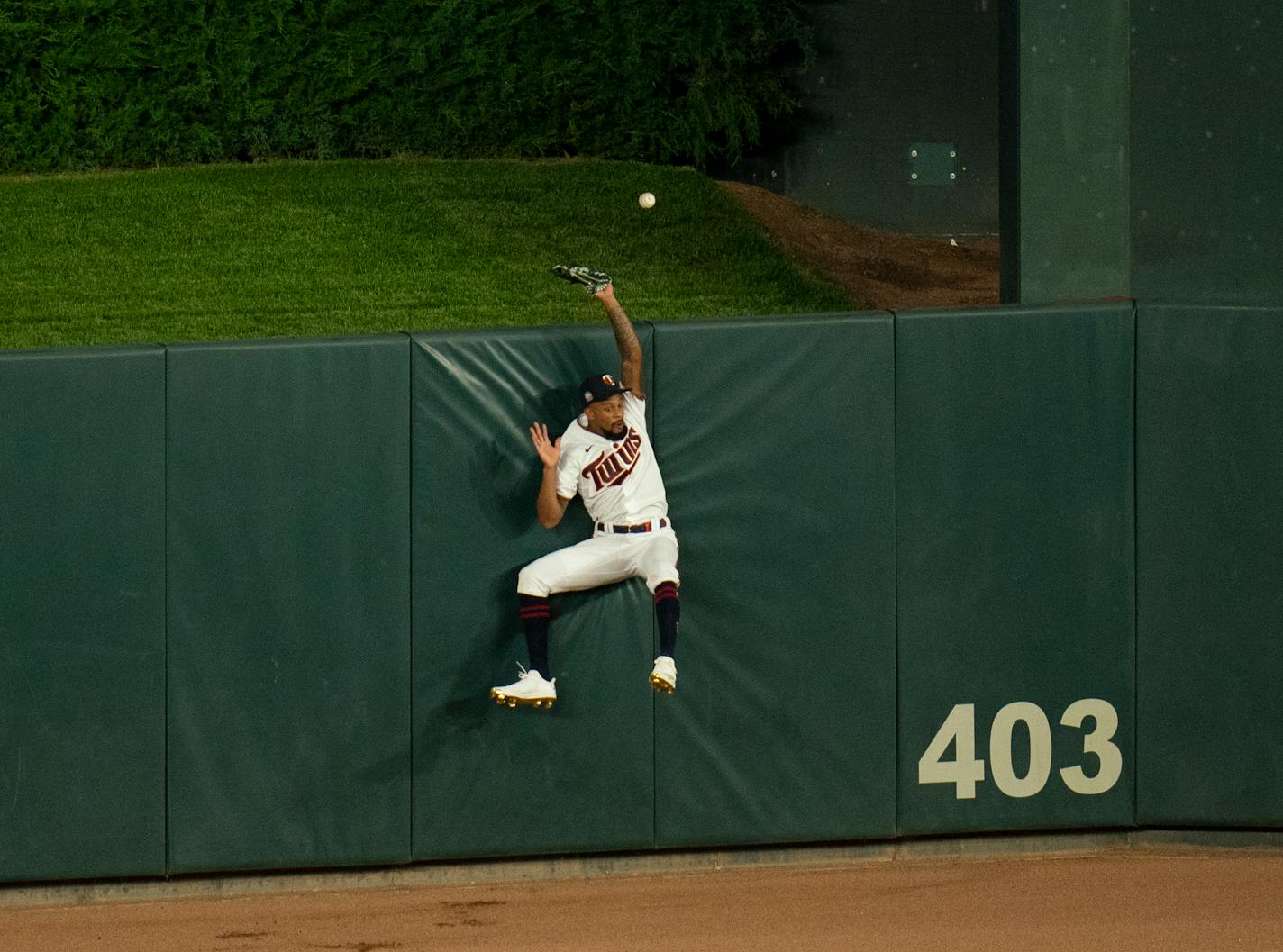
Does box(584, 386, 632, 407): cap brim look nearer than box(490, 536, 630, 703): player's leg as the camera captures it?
Yes

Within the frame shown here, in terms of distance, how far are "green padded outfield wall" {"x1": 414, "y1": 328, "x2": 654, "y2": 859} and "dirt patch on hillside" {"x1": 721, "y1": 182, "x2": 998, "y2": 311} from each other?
6.56 meters

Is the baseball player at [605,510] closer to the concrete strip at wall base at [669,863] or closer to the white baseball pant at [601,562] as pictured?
the white baseball pant at [601,562]

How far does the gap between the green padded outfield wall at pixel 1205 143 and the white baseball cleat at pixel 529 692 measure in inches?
172

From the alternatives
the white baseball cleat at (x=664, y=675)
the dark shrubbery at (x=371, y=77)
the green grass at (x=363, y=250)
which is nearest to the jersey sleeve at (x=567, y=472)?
the white baseball cleat at (x=664, y=675)

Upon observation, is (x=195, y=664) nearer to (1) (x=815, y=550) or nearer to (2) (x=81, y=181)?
(1) (x=815, y=550)

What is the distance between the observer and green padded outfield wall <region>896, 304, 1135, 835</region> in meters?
7.40

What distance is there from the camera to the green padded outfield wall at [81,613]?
7043mm

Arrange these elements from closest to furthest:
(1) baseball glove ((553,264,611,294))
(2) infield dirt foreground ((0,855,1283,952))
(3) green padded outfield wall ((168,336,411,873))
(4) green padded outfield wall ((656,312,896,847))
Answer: (2) infield dirt foreground ((0,855,1283,952)) < (1) baseball glove ((553,264,611,294)) < (3) green padded outfield wall ((168,336,411,873)) < (4) green padded outfield wall ((656,312,896,847))

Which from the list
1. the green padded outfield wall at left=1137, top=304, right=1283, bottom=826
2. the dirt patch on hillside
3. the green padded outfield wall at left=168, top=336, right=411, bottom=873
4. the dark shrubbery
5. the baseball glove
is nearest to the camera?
the baseball glove

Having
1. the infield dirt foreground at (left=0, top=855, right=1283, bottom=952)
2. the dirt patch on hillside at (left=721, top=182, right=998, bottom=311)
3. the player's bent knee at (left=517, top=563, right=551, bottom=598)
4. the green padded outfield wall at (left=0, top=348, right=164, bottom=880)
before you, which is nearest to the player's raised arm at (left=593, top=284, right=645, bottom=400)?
the player's bent knee at (left=517, top=563, right=551, bottom=598)

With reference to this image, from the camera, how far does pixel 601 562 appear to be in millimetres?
7109

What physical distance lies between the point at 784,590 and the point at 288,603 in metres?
2.19

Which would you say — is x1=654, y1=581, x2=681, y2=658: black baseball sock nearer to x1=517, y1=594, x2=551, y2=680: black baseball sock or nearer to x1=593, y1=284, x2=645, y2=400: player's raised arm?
x1=517, y1=594, x2=551, y2=680: black baseball sock

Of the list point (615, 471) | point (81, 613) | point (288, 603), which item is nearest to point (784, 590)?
point (615, 471)
